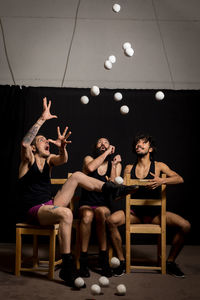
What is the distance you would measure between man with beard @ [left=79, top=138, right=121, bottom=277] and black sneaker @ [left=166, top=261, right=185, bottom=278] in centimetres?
59

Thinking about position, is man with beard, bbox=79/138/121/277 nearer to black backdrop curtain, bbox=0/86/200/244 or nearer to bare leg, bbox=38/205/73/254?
bare leg, bbox=38/205/73/254

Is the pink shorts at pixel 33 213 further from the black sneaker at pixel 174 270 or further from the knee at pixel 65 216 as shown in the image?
the black sneaker at pixel 174 270

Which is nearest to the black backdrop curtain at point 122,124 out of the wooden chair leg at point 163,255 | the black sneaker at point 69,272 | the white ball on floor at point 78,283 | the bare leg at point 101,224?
the bare leg at point 101,224

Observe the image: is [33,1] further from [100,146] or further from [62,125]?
[100,146]

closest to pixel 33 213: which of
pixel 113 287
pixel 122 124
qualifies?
pixel 113 287

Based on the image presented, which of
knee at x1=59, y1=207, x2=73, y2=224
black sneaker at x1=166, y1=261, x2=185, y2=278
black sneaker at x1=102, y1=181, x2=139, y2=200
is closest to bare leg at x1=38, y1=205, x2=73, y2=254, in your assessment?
knee at x1=59, y1=207, x2=73, y2=224

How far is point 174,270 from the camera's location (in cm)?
384

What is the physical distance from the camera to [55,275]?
3768 mm

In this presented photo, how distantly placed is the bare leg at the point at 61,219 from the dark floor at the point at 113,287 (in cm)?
34

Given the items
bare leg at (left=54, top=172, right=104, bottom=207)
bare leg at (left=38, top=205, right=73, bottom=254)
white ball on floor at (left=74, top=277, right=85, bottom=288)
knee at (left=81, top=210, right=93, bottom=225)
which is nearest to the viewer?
white ball on floor at (left=74, top=277, right=85, bottom=288)

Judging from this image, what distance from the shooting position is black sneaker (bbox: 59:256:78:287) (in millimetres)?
3385

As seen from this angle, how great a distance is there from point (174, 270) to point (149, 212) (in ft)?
1.94

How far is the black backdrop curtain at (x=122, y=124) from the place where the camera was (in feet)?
18.7

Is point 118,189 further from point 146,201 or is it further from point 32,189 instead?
point 32,189
